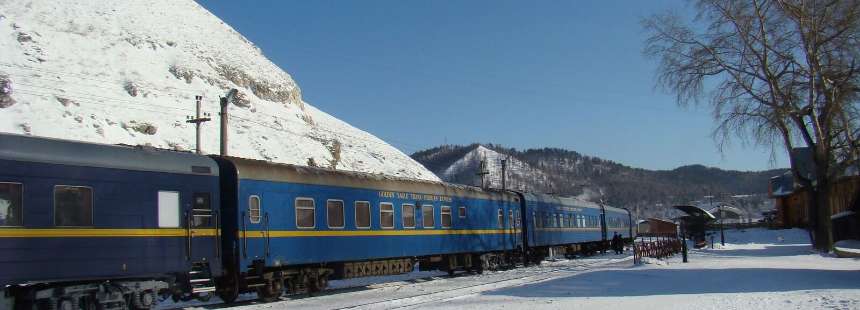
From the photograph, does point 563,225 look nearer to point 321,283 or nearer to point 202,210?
point 321,283

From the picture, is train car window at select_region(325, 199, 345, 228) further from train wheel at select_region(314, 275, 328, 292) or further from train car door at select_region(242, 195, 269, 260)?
train car door at select_region(242, 195, 269, 260)

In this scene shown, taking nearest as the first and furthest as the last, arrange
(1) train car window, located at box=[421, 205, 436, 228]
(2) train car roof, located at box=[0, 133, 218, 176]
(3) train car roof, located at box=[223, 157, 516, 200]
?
(2) train car roof, located at box=[0, 133, 218, 176], (3) train car roof, located at box=[223, 157, 516, 200], (1) train car window, located at box=[421, 205, 436, 228]

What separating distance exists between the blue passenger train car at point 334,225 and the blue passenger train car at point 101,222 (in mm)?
864

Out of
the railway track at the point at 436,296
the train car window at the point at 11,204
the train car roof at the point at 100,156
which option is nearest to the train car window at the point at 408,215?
the railway track at the point at 436,296

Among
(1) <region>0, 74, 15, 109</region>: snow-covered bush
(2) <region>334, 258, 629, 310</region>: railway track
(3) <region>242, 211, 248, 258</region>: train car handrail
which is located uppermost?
(1) <region>0, 74, 15, 109</region>: snow-covered bush

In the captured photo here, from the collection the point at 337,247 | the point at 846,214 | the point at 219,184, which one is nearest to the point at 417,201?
the point at 337,247

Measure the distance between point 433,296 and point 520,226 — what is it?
14.7 m

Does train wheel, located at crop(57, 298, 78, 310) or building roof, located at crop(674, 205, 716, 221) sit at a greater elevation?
building roof, located at crop(674, 205, 716, 221)

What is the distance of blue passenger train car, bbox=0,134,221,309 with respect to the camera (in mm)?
11594

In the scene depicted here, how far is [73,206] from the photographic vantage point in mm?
12383

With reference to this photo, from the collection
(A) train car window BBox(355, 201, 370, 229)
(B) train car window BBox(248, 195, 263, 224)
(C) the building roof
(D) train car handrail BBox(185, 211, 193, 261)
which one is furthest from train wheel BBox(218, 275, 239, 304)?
(C) the building roof

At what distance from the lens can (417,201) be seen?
23047 millimetres

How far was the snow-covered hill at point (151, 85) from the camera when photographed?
65062 millimetres

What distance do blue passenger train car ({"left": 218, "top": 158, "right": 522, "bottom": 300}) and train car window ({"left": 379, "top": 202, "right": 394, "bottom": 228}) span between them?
0.03m
